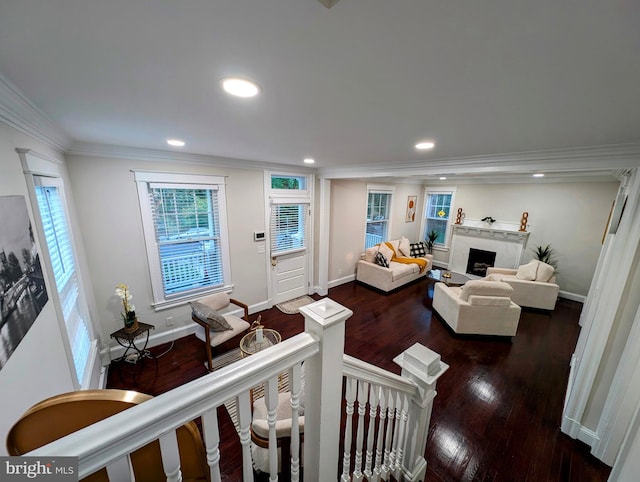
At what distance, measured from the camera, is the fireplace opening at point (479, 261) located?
5.68m

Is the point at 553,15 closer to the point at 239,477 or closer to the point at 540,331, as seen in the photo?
the point at 239,477

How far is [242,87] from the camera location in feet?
3.63

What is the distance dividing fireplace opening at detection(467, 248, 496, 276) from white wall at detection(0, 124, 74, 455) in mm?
7154

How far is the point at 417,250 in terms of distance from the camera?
21.2 ft

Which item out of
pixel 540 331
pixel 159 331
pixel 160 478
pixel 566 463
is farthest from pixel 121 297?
pixel 540 331

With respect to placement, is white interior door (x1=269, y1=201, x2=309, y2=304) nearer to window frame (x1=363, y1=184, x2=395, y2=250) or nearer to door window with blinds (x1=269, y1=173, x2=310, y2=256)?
door window with blinds (x1=269, y1=173, x2=310, y2=256)

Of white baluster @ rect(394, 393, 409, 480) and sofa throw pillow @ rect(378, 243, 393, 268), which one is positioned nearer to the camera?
white baluster @ rect(394, 393, 409, 480)

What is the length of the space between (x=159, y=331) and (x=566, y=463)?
443 centimetres

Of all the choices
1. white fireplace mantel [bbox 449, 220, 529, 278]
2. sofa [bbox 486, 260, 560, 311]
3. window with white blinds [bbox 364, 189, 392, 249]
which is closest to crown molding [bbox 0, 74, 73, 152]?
window with white blinds [bbox 364, 189, 392, 249]

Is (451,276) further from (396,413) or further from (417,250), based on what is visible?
(396,413)

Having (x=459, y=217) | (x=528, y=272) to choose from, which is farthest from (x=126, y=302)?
(x=459, y=217)

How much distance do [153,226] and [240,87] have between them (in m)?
2.55

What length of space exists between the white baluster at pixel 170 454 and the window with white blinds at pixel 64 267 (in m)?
1.81

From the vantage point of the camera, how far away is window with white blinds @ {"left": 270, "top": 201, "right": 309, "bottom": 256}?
160 inches
